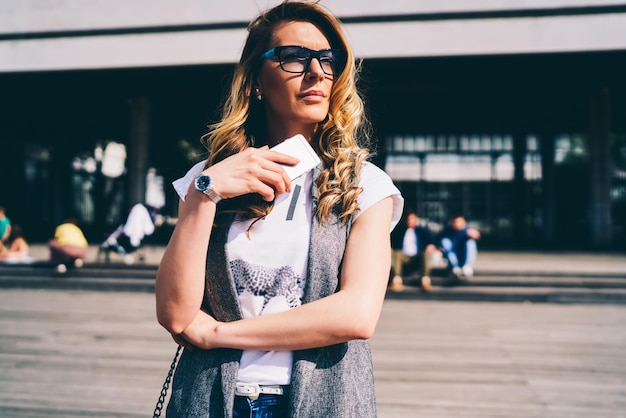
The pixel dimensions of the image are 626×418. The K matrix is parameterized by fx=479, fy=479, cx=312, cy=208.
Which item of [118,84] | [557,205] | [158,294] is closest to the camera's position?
[158,294]

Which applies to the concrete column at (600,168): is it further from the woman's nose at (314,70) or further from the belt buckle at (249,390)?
the belt buckle at (249,390)

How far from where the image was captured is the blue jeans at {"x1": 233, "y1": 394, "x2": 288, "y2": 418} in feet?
3.56

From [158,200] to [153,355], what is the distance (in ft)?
44.1

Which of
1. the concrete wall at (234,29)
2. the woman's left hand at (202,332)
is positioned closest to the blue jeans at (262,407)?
the woman's left hand at (202,332)

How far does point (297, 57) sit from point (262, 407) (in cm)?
84

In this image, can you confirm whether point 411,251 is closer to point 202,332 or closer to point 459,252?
point 459,252

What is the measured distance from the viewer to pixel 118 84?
1548 cm

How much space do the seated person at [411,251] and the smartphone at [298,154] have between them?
8029 mm

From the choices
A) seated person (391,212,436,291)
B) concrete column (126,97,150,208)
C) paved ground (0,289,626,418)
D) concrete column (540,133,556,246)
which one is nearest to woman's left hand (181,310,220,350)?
paved ground (0,289,626,418)

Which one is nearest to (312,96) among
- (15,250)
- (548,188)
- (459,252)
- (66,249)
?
(459,252)

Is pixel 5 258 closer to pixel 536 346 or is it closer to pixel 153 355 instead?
pixel 153 355

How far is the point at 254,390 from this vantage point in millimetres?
1082

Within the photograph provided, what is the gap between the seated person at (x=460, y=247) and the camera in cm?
926

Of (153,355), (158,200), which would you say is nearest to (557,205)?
(158,200)
